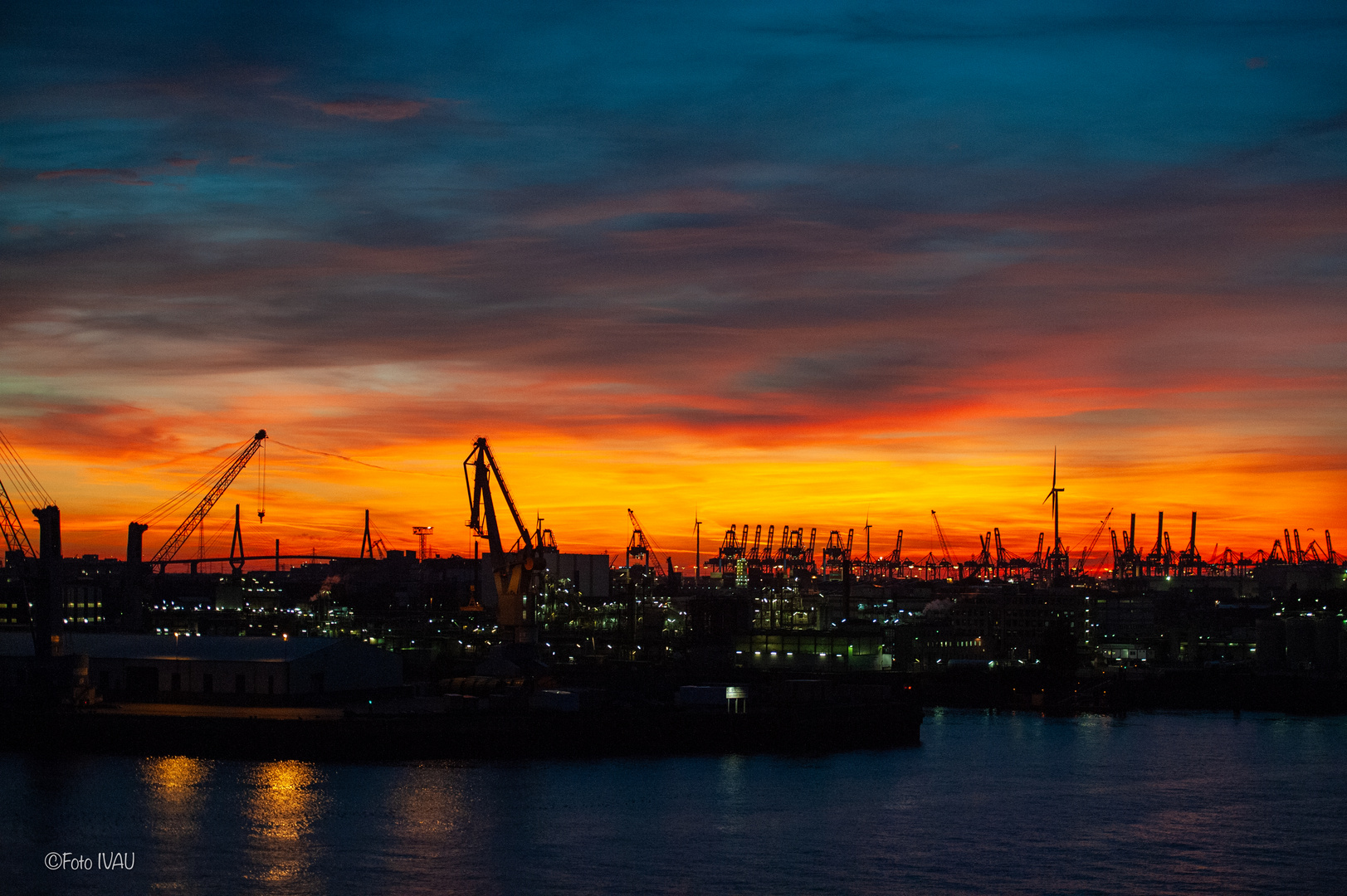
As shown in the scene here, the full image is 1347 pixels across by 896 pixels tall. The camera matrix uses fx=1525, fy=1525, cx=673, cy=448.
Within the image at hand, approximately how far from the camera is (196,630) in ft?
220

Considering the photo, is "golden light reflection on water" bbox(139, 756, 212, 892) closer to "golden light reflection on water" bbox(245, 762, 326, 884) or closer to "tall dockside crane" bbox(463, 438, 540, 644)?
"golden light reflection on water" bbox(245, 762, 326, 884)

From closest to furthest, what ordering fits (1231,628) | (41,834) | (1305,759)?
(41,834), (1305,759), (1231,628)

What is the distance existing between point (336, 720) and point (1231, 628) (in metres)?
65.8

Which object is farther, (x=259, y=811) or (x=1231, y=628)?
(x=1231, y=628)

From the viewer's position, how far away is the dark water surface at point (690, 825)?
2083cm

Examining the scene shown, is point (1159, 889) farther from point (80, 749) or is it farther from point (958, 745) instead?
point (80, 749)

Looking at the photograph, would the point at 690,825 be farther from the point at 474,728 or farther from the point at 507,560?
the point at 507,560

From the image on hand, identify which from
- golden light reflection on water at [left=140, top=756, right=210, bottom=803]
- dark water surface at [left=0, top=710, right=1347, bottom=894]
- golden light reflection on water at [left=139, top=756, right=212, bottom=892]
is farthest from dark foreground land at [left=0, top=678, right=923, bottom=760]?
golden light reflection on water at [left=139, top=756, right=212, bottom=892]

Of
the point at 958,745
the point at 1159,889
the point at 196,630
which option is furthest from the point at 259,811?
the point at 196,630

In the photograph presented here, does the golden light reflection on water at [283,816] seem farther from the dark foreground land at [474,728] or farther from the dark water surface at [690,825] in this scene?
the dark foreground land at [474,728]

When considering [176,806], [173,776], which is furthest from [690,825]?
Answer: [173,776]

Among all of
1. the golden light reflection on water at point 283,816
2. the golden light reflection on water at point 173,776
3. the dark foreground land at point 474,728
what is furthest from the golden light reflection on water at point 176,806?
the dark foreground land at point 474,728

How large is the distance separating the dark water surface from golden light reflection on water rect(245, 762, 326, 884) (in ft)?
0.23

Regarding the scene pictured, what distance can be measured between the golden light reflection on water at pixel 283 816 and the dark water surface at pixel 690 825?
0.07m
